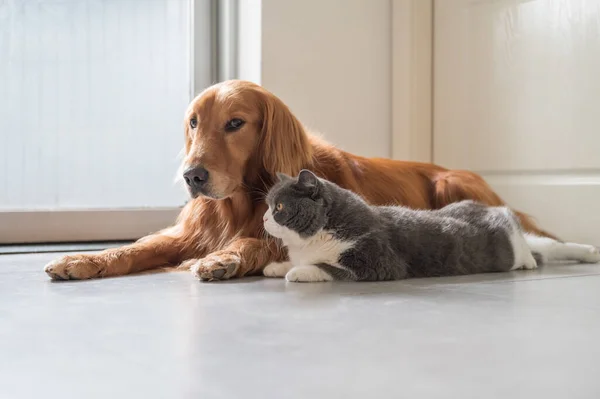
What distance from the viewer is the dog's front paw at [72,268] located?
1.75 meters

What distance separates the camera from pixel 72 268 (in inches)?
69.2

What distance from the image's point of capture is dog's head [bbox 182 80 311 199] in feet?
6.03

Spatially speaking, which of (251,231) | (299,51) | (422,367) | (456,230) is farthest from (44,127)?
(422,367)

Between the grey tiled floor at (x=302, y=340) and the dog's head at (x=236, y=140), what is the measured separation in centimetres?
33

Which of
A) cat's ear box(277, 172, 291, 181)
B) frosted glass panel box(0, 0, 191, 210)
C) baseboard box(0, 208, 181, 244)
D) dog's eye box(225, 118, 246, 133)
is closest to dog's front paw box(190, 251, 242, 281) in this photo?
cat's ear box(277, 172, 291, 181)

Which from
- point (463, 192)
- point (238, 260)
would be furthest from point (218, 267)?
point (463, 192)

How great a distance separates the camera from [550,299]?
1.42 metres

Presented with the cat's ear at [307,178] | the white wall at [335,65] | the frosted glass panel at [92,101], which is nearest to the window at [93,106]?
the frosted glass panel at [92,101]

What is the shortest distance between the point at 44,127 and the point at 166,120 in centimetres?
53

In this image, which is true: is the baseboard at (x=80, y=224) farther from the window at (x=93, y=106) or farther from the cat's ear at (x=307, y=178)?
the cat's ear at (x=307, y=178)

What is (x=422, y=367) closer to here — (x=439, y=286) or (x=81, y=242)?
(x=439, y=286)

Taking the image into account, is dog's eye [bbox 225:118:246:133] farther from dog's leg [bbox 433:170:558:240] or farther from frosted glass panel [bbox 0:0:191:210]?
frosted glass panel [bbox 0:0:191:210]

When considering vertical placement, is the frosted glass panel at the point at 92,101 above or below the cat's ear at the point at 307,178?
above

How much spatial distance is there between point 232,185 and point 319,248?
1.07 feet
